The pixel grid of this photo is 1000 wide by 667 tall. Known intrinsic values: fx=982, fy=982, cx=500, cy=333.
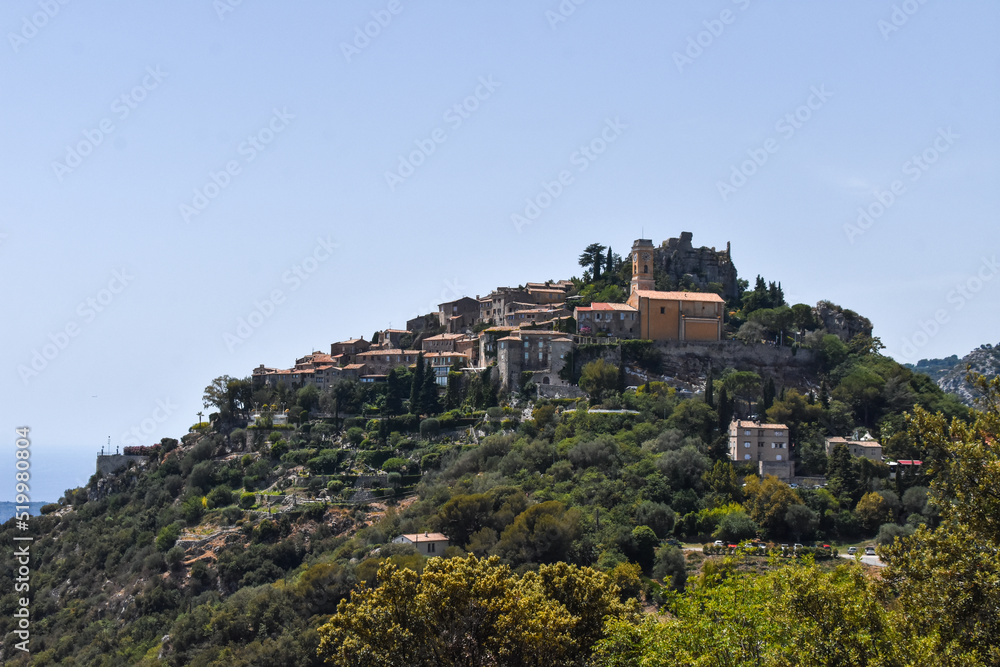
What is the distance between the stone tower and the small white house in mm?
32297

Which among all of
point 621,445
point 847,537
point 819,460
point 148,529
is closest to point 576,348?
point 621,445

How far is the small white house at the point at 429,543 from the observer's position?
153ft

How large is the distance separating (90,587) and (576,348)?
3470cm

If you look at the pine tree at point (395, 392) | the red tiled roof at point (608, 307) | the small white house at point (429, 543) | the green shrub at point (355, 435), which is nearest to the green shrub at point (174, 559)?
the green shrub at point (355, 435)

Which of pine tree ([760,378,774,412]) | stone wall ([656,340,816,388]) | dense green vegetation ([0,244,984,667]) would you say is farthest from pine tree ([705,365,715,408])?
stone wall ([656,340,816,388])

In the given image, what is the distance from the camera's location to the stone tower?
74.1 m

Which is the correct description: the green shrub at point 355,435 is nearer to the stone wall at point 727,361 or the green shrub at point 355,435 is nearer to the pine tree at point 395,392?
the pine tree at point 395,392

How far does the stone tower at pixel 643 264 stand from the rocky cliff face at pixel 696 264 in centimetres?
256


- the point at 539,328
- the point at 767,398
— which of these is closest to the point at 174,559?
the point at 539,328

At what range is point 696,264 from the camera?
262 feet

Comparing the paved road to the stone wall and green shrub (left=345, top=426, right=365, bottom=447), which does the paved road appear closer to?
the stone wall

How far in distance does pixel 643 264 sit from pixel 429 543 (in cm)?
3574

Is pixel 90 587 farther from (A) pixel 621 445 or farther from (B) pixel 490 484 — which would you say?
(A) pixel 621 445

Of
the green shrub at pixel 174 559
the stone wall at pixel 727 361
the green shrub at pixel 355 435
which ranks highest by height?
the stone wall at pixel 727 361
